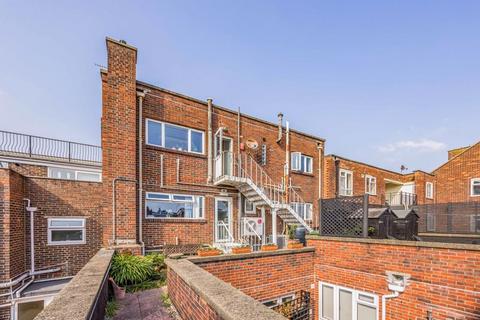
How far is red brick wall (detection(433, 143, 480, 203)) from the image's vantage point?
17828 millimetres

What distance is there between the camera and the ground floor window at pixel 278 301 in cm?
595

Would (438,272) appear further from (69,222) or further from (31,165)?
(31,165)

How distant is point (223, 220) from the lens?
413 inches

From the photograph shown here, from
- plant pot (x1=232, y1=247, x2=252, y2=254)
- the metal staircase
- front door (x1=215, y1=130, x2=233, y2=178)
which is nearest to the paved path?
plant pot (x1=232, y1=247, x2=252, y2=254)

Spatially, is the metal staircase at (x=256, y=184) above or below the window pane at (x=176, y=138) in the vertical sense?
below

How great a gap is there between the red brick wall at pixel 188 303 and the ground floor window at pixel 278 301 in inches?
98.4

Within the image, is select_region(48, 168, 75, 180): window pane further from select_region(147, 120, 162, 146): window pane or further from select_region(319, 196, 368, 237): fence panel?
select_region(319, 196, 368, 237): fence panel

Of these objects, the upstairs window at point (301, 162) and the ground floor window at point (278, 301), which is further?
the upstairs window at point (301, 162)

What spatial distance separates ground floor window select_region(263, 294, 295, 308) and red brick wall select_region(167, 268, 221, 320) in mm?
2499

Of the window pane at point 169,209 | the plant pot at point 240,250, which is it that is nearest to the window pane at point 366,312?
the plant pot at point 240,250

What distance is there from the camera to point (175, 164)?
9.50m

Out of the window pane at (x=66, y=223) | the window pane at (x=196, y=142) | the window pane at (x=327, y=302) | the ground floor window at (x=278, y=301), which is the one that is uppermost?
the window pane at (x=196, y=142)

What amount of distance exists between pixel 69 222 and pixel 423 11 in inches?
540

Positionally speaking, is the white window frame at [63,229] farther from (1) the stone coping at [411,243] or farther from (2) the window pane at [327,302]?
(2) the window pane at [327,302]
